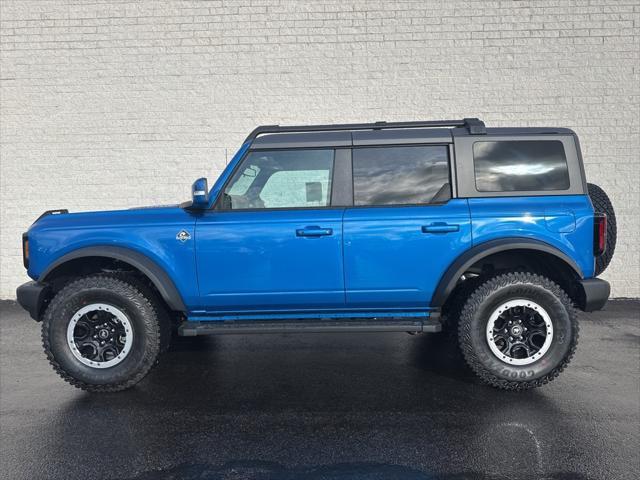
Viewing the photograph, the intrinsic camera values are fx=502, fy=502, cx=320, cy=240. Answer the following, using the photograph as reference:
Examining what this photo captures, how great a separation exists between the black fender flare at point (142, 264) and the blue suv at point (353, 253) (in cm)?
1

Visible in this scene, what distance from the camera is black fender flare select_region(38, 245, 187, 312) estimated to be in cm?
387

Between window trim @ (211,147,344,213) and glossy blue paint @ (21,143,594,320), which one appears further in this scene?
window trim @ (211,147,344,213)

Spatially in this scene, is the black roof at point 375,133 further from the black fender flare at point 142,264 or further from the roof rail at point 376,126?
the black fender flare at point 142,264

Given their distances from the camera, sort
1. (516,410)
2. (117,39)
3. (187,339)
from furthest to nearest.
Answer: (117,39)
(187,339)
(516,410)

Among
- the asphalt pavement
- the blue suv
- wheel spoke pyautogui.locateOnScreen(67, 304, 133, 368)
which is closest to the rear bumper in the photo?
the blue suv

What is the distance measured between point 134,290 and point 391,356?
2349 millimetres

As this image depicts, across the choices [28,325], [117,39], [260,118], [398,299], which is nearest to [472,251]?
[398,299]

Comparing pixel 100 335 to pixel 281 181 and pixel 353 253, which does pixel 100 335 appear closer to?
pixel 281 181

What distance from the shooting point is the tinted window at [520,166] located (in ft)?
12.9

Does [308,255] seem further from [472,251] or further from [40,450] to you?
[40,450]

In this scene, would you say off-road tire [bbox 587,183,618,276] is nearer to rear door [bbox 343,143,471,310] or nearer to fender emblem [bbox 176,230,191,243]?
rear door [bbox 343,143,471,310]

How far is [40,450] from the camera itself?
9.85 feet

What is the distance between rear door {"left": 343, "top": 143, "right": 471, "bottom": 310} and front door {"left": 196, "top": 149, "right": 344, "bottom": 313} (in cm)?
15

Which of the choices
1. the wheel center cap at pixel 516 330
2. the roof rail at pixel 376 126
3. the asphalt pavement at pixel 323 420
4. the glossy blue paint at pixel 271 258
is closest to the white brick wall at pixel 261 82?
the roof rail at pixel 376 126
